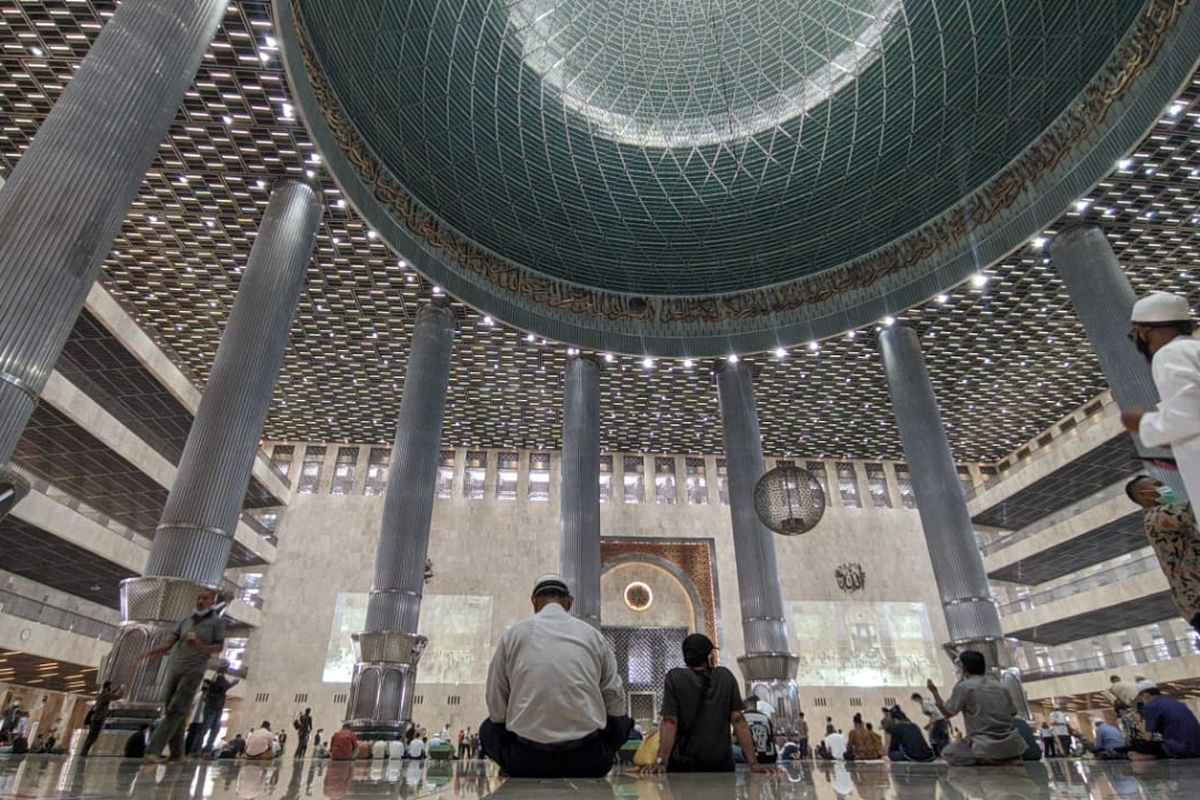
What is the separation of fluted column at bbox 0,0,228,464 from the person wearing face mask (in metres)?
8.49

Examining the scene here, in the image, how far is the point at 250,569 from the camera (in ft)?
86.2

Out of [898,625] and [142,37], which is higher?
[142,37]

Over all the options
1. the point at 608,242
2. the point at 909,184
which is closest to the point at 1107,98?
the point at 909,184

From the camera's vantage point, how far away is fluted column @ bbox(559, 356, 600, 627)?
17078 mm

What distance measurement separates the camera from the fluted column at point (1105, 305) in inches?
512

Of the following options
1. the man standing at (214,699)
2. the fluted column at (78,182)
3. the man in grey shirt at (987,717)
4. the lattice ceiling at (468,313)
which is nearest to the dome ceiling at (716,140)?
the lattice ceiling at (468,313)

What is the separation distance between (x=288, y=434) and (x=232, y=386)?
19123 mm

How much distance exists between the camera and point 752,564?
1797cm

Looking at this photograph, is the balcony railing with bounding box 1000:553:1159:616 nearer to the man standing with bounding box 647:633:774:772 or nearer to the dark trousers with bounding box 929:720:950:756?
the dark trousers with bounding box 929:720:950:756

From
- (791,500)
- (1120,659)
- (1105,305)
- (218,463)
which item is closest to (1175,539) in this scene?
(791,500)

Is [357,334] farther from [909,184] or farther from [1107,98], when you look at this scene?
[1107,98]

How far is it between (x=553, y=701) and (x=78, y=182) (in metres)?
6.73

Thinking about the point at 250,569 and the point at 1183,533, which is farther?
the point at 250,569

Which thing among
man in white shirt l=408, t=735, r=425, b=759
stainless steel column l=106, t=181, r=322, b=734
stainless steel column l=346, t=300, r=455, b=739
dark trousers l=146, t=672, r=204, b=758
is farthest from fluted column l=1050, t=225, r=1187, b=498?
→ stainless steel column l=106, t=181, r=322, b=734
